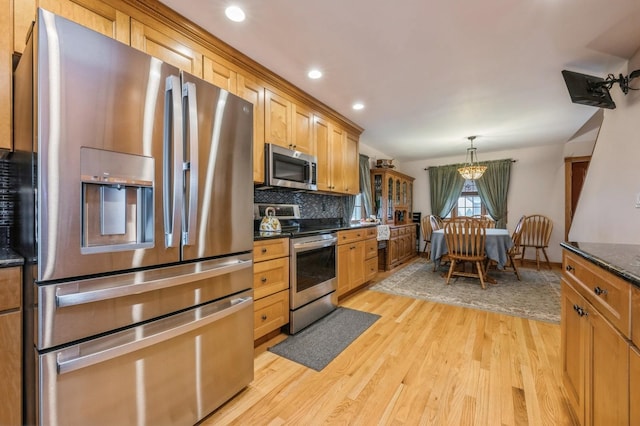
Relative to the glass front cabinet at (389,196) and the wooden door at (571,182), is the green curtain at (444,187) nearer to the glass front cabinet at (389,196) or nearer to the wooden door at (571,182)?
the glass front cabinet at (389,196)

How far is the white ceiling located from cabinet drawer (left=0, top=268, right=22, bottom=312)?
1645mm

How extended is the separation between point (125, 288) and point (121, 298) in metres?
0.05

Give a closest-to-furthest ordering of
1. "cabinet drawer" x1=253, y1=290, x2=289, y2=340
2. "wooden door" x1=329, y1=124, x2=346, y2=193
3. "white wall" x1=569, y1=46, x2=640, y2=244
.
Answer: "white wall" x1=569, y1=46, x2=640, y2=244 < "cabinet drawer" x1=253, y1=290, x2=289, y2=340 < "wooden door" x1=329, y1=124, x2=346, y2=193

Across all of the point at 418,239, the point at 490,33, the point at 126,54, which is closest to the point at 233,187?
the point at 126,54

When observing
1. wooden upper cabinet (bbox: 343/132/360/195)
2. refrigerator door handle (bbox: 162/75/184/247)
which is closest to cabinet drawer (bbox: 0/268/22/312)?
refrigerator door handle (bbox: 162/75/184/247)

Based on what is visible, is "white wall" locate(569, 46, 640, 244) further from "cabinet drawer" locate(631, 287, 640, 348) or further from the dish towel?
the dish towel

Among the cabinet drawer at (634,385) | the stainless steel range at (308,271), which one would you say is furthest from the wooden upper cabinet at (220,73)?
the cabinet drawer at (634,385)

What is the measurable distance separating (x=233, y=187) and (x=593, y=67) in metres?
3.18

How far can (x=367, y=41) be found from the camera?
78.4 inches

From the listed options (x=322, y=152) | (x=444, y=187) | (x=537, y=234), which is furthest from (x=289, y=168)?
(x=537, y=234)

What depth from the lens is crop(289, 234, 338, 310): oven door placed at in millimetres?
2301

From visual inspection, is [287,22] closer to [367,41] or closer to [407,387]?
[367,41]

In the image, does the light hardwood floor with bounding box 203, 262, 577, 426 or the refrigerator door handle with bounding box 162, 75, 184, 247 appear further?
the light hardwood floor with bounding box 203, 262, 577, 426

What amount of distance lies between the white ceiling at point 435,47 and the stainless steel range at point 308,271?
4.74 feet
